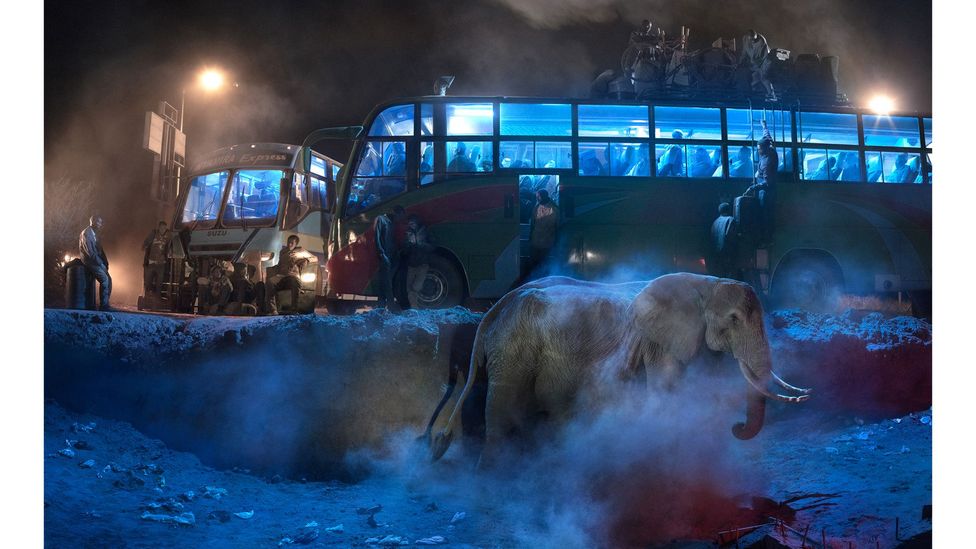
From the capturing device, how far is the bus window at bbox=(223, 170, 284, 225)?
854cm

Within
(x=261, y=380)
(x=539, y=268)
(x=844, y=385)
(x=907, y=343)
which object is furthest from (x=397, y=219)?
(x=907, y=343)

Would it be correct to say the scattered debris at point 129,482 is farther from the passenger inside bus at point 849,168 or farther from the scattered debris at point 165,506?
the passenger inside bus at point 849,168

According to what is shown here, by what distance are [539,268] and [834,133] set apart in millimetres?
3528

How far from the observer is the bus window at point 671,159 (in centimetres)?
651

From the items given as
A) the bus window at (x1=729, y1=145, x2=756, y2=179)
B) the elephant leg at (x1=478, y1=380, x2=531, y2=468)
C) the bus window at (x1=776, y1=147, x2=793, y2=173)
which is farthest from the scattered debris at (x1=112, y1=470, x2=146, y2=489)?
the bus window at (x1=776, y1=147, x2=793, y2=173)

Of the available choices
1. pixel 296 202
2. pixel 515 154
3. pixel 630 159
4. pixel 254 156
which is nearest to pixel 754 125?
pixel 630 159

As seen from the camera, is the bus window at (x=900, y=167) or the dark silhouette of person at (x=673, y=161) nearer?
the dark silhouette of person at (x=673, y=161)

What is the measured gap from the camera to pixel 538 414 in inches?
169

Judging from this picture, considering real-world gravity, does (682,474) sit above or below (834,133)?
below

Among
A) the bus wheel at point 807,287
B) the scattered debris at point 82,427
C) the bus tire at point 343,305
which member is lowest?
the scattered debris at point 82,427

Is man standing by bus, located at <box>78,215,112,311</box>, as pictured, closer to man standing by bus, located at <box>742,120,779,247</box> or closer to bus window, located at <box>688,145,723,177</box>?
bus window, located at <box>688,145,723,177</box>

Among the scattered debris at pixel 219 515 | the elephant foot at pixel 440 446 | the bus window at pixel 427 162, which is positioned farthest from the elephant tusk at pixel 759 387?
the bus window at pixel 427 162

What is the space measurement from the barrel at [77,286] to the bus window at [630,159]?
4.81 metres

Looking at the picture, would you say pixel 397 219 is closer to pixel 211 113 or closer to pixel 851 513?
pixel 211 113
